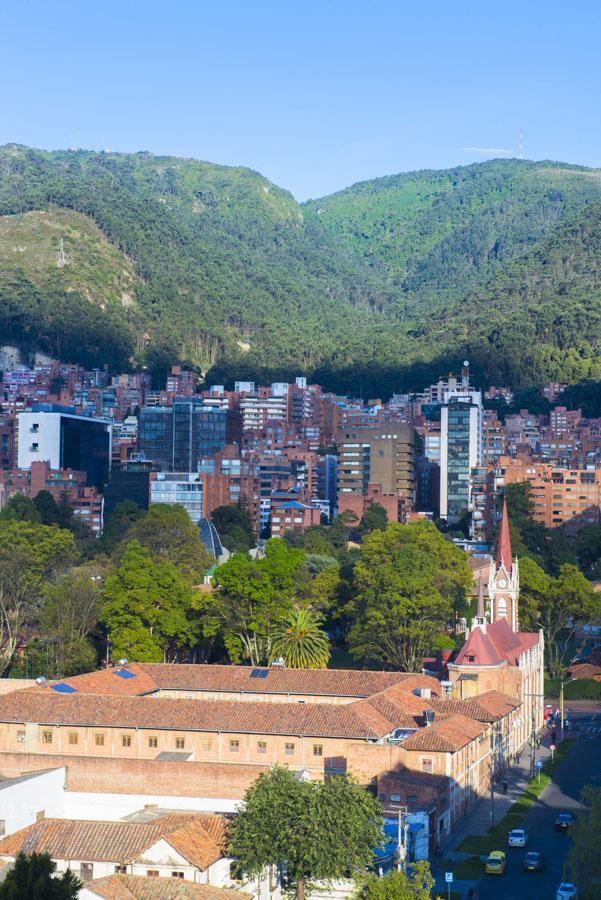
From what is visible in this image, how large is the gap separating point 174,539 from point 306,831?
70022 mm

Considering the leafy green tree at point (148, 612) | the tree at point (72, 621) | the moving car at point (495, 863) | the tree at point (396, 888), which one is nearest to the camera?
the tree at point (396, 888)

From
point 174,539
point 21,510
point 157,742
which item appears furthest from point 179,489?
point 157,742

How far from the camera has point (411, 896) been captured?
130 ft

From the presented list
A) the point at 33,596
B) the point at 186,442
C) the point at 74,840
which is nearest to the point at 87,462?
the point at 186,442

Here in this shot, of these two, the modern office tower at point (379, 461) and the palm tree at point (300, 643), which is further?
the modern office tower at point (379, 461)

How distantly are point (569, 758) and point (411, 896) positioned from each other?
33.4 metres

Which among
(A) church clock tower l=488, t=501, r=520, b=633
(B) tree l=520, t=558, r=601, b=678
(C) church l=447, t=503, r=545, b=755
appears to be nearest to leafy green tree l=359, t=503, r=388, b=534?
(B) tree l=520, t=558, r=601, b=678

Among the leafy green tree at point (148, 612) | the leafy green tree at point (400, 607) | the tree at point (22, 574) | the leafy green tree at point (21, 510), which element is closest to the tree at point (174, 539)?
the tree at point (22, 574)

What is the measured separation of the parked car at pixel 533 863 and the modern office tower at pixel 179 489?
371 feet

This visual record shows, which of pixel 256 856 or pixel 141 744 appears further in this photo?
pixel 141 744

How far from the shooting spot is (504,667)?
7431 cm

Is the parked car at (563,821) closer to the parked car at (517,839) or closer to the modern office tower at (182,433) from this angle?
the parked car at (517,839)

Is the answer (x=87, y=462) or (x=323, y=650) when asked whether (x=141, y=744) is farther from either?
(x=87, y=462)

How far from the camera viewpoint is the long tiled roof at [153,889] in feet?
139
